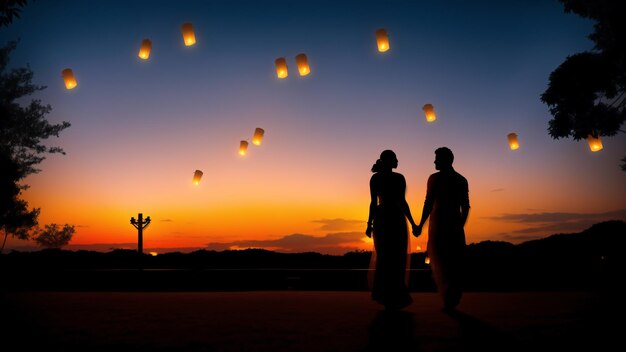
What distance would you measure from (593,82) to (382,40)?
19.6ft

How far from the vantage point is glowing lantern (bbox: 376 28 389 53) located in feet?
32.2

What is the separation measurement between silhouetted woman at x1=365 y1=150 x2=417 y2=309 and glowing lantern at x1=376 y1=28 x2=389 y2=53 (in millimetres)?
Answer: 3552

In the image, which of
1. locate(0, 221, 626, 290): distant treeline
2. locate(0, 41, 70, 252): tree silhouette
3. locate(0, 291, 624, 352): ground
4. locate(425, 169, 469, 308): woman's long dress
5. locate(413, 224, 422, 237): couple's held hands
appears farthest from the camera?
locate(0, 41, 70, 252): tree silhouette

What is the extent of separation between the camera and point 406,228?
7.01 m

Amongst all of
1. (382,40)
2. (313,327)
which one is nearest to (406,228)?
(313,327)

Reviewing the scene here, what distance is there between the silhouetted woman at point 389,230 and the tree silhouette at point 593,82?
25.3 feet

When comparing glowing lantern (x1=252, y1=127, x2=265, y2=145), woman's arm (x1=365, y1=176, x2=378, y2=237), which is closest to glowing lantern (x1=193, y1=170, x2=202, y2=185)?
glowing lantern (x1=252, y1=127, x2=265, y2=145)

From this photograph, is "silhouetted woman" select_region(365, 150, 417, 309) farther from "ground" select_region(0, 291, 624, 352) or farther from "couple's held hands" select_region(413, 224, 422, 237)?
"ground" select_region(0, 291, 624, 352)

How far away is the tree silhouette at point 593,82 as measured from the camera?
12398mm

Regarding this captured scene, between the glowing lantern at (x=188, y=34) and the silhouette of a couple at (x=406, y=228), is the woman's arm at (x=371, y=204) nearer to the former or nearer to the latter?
the silhouette of a couple at (x=406, y=228)

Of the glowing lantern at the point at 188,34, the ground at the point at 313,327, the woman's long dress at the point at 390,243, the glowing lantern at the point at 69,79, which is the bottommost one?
the ground at the point at 313,327

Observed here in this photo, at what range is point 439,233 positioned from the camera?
6.71 m

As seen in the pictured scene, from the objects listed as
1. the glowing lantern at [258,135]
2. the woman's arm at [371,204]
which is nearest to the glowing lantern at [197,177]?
the glowing lantern at [258,135]

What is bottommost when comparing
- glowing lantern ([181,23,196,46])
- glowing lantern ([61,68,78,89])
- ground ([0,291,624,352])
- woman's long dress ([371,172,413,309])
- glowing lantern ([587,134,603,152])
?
ground ([0,291,624,352])
